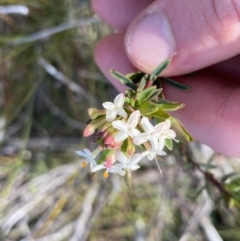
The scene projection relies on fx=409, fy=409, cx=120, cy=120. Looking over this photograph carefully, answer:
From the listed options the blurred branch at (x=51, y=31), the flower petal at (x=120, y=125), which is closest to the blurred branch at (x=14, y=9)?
the blurred branch at (x=51, y=31)

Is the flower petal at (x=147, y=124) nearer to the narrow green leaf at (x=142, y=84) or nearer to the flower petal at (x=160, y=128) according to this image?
the flower petal at (x=160, y=128)

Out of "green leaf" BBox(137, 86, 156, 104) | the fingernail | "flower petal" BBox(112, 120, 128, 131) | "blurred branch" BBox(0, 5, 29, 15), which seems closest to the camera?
"flower petal" BBox(112, 120, 128, 131)

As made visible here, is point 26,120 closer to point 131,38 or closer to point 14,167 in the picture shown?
point 14,167

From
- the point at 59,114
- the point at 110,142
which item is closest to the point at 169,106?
the point at 110,142

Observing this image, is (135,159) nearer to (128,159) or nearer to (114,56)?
(128,159)

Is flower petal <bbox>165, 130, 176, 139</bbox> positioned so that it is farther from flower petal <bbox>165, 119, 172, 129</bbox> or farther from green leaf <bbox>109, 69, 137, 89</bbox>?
green leaf <bbox>109, 69, 137, 89</bbox>

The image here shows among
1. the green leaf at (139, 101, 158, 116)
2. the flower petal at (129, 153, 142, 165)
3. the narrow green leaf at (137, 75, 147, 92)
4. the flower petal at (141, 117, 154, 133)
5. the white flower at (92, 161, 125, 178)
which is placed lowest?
the flower petal at (129, 153, 142, 165)

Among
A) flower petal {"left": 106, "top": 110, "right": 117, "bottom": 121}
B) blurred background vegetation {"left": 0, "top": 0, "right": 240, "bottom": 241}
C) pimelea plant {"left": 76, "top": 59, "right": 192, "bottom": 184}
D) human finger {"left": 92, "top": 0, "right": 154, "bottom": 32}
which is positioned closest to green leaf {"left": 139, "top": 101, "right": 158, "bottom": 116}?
pimelea plant {"left": 76, "top": 59, "right": 192, "bottom": 184}
